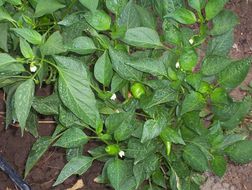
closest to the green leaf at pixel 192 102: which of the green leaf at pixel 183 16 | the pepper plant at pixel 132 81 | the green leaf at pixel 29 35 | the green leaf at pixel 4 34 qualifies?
the pepper plant at pixel 132 81

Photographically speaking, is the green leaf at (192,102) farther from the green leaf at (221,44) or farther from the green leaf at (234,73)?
the green leaf at (221,44)

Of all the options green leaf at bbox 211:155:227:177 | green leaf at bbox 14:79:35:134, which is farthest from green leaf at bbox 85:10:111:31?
green leaf at bbox 211:155:227:177

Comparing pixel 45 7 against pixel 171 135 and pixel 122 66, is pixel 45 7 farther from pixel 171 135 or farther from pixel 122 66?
pixel 171 135

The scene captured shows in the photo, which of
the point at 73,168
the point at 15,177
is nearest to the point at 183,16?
the point at 73,168

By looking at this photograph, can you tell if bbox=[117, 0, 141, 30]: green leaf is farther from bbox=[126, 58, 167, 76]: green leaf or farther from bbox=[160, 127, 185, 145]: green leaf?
bbox=[160, 127, 185, 145]: green leaf

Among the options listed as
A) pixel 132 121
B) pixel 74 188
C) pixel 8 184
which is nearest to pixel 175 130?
pixel 132 121

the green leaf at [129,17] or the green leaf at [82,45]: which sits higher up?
the green leaf at [129,17]

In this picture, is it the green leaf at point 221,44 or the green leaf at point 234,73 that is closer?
the green leaf at point 234,73
